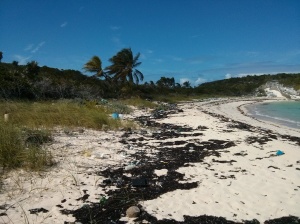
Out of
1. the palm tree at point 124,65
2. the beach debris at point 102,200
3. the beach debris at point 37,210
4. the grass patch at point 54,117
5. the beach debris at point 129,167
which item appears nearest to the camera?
the beach debris at point 37,210

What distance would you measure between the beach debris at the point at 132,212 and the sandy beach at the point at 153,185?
0.05m

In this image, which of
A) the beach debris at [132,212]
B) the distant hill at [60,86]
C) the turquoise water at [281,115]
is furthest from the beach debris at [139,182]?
the turquoise water at [281,115]

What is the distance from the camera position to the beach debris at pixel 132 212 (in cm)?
347

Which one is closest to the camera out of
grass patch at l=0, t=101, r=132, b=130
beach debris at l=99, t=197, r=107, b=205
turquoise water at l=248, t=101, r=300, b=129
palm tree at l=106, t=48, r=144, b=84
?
beach debris at l=99, t=197, r=107, b=205

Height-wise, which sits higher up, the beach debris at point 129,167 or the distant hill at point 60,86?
the distant hill at point 60,86

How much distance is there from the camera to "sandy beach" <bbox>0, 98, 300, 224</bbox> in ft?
11.6

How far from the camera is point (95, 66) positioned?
97.9 ft

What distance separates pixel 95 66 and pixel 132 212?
1091 inches

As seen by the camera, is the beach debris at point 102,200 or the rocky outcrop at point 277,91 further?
the rocky outcrop at point 277,91

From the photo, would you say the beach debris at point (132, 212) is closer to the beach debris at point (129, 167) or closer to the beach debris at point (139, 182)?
the beach debris at point (139, 182)

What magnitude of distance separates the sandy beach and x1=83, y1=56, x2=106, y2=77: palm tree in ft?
77.3

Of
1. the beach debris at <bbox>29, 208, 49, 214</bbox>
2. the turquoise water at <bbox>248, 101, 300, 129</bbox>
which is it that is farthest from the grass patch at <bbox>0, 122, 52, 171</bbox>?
the turquoise water at <bbox>248, 101, 300, 129</bbox>

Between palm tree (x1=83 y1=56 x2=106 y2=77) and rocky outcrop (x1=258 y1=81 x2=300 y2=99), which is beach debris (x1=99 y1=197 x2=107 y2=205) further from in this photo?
rocky outcrop (x1=258 y1=81 x2=300 y2=99)

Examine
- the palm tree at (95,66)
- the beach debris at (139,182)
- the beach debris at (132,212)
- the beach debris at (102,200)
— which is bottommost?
the beach debris at (132,212)
